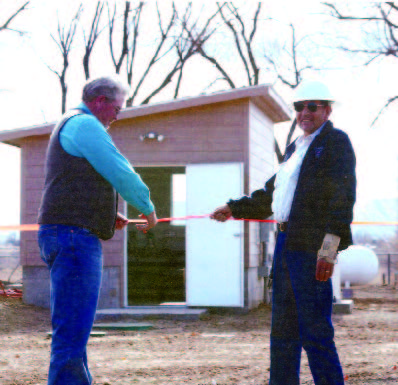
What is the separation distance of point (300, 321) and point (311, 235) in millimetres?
455

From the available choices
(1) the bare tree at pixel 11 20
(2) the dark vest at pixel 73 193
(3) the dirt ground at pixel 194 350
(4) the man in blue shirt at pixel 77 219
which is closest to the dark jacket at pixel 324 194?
(4) the man in blue shirt at pixel 77 219

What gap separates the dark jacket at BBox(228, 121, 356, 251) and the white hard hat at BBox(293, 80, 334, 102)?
0.17 m

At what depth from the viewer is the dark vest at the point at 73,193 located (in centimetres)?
338

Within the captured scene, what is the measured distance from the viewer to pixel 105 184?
11.4 feet

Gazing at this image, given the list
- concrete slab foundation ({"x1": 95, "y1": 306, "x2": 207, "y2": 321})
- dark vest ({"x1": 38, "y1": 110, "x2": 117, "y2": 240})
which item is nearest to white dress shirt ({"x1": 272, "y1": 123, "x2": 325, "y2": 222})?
dark vest ({"x1": 38, "y1": 110, "x2": 117, "y2": 240})

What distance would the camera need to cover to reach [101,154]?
335cm

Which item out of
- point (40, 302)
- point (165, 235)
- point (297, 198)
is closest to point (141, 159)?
point (40, 302)

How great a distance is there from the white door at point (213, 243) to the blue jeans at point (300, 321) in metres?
6.95

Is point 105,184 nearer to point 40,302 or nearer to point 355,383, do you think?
point 355,383

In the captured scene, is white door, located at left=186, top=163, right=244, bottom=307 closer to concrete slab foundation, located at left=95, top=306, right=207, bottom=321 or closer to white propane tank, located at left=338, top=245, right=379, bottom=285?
concrete slab foundation, located at left=95, top=306, right=207, bottom=321

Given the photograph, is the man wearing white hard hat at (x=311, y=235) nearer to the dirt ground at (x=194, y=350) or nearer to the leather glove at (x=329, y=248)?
the leather glove at (x=329, y=248)

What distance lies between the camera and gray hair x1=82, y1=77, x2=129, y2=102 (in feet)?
11.6

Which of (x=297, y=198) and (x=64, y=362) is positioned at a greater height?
(x=297, y=198)

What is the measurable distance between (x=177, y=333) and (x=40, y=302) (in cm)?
383
